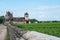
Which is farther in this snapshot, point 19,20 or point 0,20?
point 0,20

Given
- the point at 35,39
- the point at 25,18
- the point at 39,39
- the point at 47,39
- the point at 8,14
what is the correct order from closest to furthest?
the point at 47,39, the point at 39,39, the point at 35,39, the point at 25,18, the point at 8,14

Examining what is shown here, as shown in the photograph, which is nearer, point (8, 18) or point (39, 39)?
point (39, 39)

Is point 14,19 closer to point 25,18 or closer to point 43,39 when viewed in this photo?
point 25,18

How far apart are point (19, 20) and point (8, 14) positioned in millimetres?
13313

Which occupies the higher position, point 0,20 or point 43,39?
point 43,39

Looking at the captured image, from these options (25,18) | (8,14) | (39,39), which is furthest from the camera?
(8,14)

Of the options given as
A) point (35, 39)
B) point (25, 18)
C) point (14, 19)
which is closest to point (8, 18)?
point (14, 19)

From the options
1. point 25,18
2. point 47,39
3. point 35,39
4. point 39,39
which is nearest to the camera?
point 47,39

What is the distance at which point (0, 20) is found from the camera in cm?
13325

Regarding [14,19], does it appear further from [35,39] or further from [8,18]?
[35,39]

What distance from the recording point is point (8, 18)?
124500 millimetres

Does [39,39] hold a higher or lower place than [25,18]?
higher

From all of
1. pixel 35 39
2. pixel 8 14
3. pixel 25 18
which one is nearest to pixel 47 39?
pixel 35 39

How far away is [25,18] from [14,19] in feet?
25.9
